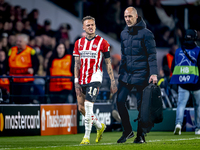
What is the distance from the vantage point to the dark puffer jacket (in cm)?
687

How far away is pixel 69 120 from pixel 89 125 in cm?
324

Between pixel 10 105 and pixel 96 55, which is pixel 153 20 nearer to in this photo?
pixel 10 105

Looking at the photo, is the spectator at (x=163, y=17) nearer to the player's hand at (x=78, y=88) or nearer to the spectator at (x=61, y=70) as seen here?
the spectator at (x=61, y=70)

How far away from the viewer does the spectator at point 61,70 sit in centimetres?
1121

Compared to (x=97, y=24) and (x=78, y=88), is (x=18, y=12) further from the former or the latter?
(x=78, y=88)

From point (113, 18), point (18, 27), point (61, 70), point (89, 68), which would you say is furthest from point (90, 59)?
point (113, 18)

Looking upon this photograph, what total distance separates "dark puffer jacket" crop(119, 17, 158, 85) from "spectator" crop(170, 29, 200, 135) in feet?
8.92

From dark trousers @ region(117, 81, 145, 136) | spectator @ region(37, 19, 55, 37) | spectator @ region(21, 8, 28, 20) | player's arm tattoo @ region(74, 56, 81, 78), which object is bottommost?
dark trousers @ region(117, 81, 145, 136)

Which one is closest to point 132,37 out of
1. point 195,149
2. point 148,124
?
point 148,124

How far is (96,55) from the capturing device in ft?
24.4

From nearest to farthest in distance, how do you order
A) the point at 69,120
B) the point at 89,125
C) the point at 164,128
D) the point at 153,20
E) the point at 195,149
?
the point at 195,149 → the point at 89,125 → the point at 69,120 → the point at 164,128 → the point at 153,20

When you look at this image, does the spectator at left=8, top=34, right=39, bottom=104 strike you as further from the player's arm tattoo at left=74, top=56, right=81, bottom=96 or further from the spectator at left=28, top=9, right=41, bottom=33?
the player's arm tattoo at left=74, top=56, right=81, bottom=96

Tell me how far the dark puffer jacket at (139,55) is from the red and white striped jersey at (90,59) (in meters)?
0.61

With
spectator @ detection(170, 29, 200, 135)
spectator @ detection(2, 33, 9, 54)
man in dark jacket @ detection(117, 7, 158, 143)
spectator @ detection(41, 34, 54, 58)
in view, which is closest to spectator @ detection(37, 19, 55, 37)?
spectator @ detection(41, 34, 54, 58)
